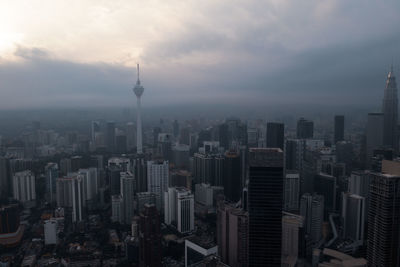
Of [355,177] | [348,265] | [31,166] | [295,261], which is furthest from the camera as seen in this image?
[31,166]

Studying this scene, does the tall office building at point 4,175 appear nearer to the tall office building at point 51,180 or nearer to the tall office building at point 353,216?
the tall office building at point 51,180

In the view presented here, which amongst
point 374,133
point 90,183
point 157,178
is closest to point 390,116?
point 374,133

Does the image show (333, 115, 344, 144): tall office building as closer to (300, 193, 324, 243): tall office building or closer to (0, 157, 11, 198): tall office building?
(300, 193, 324, 243): tall office building

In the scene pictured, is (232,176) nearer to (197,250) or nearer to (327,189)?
(327,189)

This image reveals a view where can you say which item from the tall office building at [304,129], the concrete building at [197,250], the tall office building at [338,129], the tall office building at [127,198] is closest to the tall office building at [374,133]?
the tall office building at [338,129]

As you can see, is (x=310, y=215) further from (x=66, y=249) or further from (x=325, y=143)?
(x=66, y=249)

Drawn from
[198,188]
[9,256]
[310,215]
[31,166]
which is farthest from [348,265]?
[31,166]
